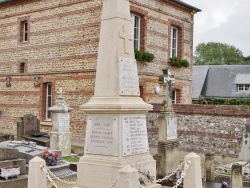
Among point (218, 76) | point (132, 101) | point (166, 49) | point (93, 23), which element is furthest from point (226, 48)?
point (132, 101)

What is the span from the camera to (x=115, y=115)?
634cm

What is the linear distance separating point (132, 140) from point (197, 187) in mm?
1314

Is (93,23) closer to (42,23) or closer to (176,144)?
(42,23)

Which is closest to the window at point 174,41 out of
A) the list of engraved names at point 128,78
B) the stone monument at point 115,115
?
the stone monument at point 115,115

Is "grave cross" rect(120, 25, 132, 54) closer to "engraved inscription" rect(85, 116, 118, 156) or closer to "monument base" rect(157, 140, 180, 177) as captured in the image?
"engraved inscription" rect(85, 116, 118, 156)

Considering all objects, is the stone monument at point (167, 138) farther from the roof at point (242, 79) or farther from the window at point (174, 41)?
the roof at point (242, 79)

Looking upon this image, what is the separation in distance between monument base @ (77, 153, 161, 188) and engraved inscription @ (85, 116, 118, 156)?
0.12 metres

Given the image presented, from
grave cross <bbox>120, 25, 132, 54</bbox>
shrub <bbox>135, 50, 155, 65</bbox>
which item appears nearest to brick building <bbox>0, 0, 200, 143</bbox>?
shrub <bbox>135, 50, 155, 65</bbox>

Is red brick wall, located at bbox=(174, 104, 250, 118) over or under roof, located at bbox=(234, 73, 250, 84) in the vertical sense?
under

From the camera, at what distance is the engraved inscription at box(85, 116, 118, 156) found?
247 inches

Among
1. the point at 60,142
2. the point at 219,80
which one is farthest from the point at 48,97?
the point at 219,80

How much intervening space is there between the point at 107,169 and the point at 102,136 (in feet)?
1.86

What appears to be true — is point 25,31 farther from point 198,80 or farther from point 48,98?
point 198,80

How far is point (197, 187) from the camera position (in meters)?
6.30
